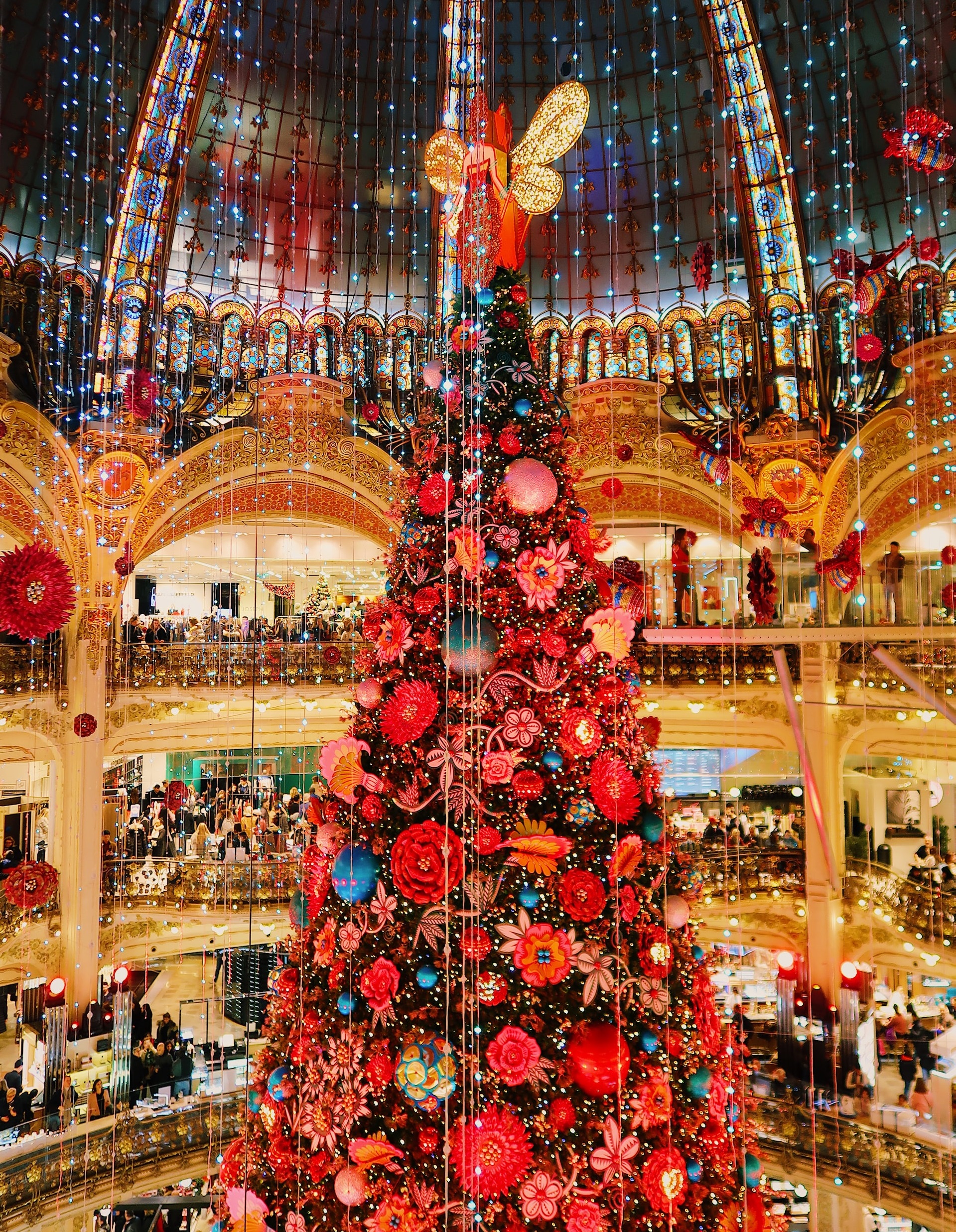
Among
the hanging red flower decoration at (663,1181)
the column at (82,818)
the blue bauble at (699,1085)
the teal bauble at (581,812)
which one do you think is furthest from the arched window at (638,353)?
Result: the hanging red flower decoration at (663,1181)

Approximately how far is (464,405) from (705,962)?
233 cm

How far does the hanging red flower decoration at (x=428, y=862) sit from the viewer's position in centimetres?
293

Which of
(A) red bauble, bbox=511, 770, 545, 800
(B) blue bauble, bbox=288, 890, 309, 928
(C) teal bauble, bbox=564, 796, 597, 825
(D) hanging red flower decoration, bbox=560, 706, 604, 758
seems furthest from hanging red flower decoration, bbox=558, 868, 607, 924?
(B) blue bauble, bbox=288, 890, 309, 928

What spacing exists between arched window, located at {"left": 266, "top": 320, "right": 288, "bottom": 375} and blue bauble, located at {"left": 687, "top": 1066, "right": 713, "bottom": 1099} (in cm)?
1282

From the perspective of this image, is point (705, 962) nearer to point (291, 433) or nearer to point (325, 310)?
point (291, 433)

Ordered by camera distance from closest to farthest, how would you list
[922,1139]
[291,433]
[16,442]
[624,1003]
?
[624,1003] → [922,1139] → [16,442] → [291,433]

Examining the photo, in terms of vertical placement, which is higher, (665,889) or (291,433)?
(291,433)

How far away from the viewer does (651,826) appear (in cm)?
305

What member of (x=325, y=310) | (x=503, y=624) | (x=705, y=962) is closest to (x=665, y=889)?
(x=705, y=962)

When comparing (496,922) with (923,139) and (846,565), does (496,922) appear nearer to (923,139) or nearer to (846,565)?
(923,139)

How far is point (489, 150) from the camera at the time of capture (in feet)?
11.6

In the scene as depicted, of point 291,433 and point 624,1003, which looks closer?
point 624,1003

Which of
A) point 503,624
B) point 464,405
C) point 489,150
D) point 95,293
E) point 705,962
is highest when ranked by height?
point 95,293

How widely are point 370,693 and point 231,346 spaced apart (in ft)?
39.7
